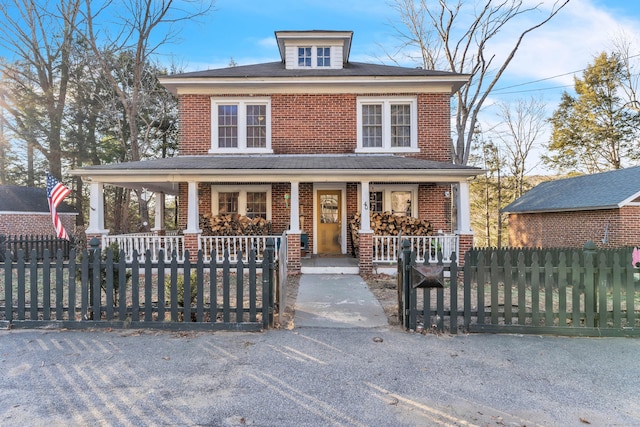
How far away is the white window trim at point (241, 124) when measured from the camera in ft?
40.4

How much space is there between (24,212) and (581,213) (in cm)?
2537

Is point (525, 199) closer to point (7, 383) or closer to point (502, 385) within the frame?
point (502, 385)

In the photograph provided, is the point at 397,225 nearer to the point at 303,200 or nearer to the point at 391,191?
the point at 391,191

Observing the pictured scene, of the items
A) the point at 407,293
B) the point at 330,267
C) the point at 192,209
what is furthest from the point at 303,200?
the point at 407,293

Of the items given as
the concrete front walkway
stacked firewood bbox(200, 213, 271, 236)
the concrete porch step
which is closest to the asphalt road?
the concrete front walkway

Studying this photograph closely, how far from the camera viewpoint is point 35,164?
2391 cm

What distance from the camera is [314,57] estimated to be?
13805mm

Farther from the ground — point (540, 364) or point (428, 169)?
point (428, 169)

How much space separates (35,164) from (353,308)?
91.1 ft

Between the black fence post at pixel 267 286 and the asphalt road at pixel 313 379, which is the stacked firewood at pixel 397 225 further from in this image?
the asphalt road at pixel 313 379

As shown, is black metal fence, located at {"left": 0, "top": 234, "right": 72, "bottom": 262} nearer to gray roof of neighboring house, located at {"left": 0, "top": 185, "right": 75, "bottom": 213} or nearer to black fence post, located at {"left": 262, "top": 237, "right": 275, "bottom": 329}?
gray roof of neighboring house, located at {"left": 0, "top": 185, "right": 75, "bottom": 213}

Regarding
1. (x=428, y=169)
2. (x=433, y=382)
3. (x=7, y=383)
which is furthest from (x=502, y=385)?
(x=428, y=169)

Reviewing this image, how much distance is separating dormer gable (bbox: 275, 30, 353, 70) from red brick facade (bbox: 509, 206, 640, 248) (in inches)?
471

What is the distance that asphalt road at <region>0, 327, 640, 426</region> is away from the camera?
2.87 meters
